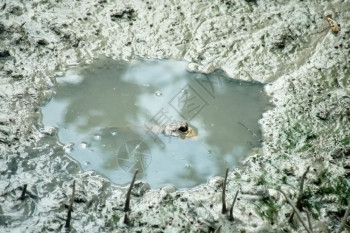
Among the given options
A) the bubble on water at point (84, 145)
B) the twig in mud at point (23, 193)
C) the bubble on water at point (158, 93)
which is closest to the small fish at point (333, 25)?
the bubble on water at point (158, 93)

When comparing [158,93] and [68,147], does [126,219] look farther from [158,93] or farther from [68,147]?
[158,93]

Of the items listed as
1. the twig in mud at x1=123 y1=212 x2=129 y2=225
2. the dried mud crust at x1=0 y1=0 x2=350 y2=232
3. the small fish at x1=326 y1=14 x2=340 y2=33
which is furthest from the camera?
the small fish at x1=326 y1=14 x2=340 y2=33

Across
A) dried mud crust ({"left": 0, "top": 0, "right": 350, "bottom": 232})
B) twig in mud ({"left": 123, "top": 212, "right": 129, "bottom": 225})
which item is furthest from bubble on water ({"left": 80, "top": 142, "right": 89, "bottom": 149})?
twig in mud ({"left": 123, "top": 212, "right": 129, "bottom": 225})

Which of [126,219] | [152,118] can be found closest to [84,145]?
[152,118]

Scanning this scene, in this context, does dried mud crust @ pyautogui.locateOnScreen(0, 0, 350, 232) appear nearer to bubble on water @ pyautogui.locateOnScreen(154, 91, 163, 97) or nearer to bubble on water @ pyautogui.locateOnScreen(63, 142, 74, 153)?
bubble on water @ pyautogui.locateOnScreen(63, 142, 74, 153)

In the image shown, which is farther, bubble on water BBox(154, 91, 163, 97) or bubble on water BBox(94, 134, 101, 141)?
bubble on water BBox(154, 91, 163, 97)

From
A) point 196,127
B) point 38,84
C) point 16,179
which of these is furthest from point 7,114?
point 196,127
